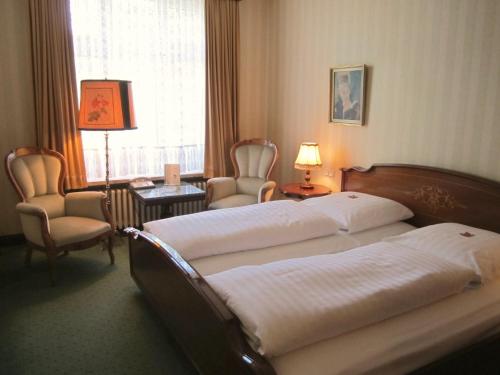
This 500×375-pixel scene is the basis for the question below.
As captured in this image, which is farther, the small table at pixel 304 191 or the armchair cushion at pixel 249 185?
the armchair cushion at pixel 249 185

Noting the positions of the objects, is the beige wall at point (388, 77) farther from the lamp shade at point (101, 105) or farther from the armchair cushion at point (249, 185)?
the lamp shade at point (101, 105)

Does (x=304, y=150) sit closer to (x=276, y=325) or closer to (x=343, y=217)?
(x=343, y=217)

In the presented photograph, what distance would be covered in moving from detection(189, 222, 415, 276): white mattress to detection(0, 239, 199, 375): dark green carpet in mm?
534

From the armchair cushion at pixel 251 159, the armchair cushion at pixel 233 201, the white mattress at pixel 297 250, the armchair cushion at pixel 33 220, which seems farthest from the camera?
the armchair cushion at pixel 251 159

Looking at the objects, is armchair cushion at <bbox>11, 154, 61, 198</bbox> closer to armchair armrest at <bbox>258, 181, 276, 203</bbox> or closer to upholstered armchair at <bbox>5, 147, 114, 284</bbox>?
upholstered armchair at <bbox>5, 147, 114, 284</bbox>

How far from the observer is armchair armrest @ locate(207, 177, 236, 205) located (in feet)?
13.6

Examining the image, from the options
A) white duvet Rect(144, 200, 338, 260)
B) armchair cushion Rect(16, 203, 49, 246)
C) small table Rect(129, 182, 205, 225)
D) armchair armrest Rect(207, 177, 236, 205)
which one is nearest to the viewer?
white duvet Rect(144, 200, 338, 260)

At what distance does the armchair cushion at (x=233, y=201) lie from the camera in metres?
4.02

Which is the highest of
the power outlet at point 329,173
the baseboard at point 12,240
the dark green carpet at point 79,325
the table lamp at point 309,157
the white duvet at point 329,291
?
the table lamp at point 309,157

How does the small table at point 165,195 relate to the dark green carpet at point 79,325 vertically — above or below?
above

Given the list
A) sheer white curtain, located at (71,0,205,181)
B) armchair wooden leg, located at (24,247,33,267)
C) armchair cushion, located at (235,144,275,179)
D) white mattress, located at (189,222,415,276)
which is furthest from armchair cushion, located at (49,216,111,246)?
armchair cushion, located at (235,144,275,179)

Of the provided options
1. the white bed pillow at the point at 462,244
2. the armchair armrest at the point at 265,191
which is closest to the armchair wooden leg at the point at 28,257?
the armchair armrest at the point at 265,191

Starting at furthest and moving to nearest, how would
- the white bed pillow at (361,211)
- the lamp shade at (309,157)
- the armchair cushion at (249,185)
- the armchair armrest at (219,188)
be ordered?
the armchair cushion at (249,185) < the armchair armrest at (219,188) < the lamp shade at (309,157) < the white bed pillow at (361,211)

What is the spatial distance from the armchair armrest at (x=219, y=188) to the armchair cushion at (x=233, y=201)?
0.06 meters
